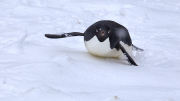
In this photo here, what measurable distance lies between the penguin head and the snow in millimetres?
229

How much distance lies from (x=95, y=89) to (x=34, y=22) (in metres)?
2.54

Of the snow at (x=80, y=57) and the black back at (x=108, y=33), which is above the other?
the black back at (x=108, y=33)

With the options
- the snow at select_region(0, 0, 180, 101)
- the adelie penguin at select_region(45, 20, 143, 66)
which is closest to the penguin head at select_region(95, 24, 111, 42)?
the adelie penguin at select_region(45, 20, 143, 66)

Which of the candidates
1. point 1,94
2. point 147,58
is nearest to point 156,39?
point 147,58

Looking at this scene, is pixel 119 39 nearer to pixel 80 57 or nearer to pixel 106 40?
pixel 106 40

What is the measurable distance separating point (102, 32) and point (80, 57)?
1.09 ft

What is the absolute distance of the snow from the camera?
61.6 inches

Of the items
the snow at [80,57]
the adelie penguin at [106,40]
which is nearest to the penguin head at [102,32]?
the adelie penguin at [106,40]

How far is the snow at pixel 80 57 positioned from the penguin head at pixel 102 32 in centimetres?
23

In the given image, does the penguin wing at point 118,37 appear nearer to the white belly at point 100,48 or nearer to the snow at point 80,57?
the white belly at point 100,48

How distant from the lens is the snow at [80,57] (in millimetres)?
1565

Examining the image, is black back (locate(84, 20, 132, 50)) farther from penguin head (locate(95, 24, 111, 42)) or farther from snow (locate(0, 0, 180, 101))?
snow (locate(0, 0, 180, 101))

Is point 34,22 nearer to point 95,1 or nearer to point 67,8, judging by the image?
point 67,8

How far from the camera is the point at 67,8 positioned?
4883mm
